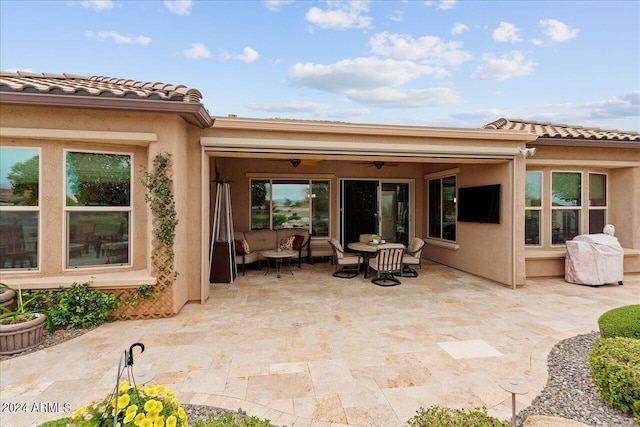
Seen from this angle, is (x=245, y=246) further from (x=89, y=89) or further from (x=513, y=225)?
(x=513, y=225)

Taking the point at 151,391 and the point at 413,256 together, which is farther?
the point at 413,256

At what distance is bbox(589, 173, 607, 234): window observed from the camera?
25.1ft

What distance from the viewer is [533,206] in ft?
24.0

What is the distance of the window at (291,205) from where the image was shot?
9297 mm

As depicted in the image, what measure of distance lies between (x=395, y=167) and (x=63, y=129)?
8.43m

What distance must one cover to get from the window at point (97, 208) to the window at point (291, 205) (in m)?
4.48

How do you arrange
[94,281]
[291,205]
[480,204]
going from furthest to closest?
[291,205] → [480,204] → [94,281]

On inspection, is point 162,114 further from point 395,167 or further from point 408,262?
point 395,167

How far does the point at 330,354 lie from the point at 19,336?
12.1 feet

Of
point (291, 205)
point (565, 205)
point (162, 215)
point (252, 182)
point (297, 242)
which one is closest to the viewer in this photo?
point (162, 215)

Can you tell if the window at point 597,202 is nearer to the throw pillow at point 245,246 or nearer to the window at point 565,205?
the window at point 565,205

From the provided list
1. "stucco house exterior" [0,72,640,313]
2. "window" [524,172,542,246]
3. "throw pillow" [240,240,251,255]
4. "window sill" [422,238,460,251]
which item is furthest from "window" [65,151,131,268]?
A: "window" [524,172,542,246]

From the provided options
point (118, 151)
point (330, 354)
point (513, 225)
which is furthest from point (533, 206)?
point (118, 151)

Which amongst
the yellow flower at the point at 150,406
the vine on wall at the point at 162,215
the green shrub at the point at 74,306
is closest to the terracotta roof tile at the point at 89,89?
the vine on wall at the point at 162,215
